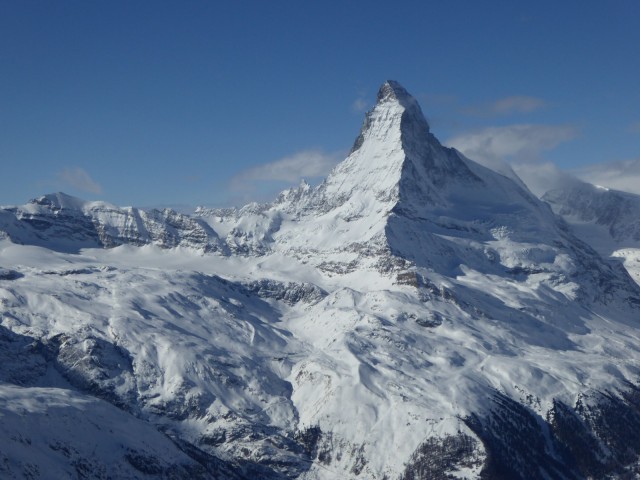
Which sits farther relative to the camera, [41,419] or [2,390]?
[2,390]

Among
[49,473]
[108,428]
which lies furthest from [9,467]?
[108,428]

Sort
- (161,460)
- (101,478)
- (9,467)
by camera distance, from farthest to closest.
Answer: (161,460) → (101,478) → (9,467)

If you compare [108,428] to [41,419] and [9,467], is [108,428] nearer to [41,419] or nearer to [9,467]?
[41,419]

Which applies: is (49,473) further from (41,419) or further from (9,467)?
(41,419)

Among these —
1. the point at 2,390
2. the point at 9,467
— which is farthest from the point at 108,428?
the point at 9,467

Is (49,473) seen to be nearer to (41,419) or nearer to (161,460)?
(41,419)

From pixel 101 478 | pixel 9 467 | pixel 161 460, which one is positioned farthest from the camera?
pixel 161 460

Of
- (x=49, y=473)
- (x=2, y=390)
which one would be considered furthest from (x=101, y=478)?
(x=2, y=390)

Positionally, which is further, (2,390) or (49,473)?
(2,390)
